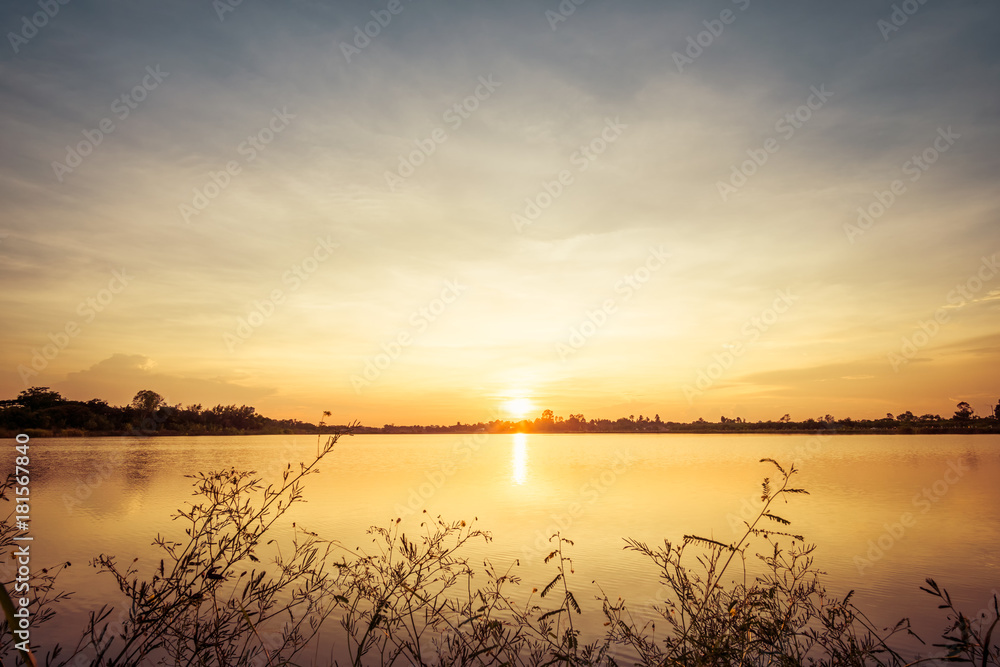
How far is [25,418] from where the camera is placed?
67.4 metres

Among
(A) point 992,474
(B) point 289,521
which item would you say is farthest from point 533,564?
(A) point 992,474

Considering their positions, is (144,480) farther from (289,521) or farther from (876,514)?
(876,514)

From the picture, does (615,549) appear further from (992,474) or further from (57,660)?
(992,474)

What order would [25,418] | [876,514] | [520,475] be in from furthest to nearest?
1. [25,418]
2. [520,475]
3. [876,514]

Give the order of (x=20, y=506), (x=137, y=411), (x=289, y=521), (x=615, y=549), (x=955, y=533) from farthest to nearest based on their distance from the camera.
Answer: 1. (x=137, y=411)
2. (x=289, y=521)
3. (x=955, y=533)
4. (x=615, y=549)
5. (x=20, y=506)

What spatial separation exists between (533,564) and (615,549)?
2.46m

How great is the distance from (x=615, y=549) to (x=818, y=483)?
17.9m

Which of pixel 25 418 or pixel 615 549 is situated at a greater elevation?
pixel 25 418

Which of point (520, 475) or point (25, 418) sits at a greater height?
point (25, 418)

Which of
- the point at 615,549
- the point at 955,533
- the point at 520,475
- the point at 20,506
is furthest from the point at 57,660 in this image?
the point at 520,475

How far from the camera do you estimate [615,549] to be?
14.2m

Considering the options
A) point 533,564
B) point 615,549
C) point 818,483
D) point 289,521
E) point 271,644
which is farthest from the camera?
point 818,483

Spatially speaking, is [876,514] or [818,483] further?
[818,483]

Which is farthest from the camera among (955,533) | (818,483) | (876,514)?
(818,483)
